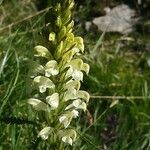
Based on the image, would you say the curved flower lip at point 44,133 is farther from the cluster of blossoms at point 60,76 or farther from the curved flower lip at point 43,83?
the curved flower lip at point 43,83

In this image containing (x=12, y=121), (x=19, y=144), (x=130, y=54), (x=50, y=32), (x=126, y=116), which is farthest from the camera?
(x=130, y=54)

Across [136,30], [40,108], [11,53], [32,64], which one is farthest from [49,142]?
[136,30]

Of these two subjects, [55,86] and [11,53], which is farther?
[11,53]

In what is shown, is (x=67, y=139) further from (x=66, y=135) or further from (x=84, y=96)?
(x=84, y=96)

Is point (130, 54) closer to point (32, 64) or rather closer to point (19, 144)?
point (19, 144)

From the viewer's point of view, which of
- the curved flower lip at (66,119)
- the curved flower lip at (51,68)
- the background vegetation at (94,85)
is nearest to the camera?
the curved flower lip at (51,68)

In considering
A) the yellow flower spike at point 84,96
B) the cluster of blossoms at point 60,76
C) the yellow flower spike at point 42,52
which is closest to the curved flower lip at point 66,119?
the cluster of blossoms at point 60,76
